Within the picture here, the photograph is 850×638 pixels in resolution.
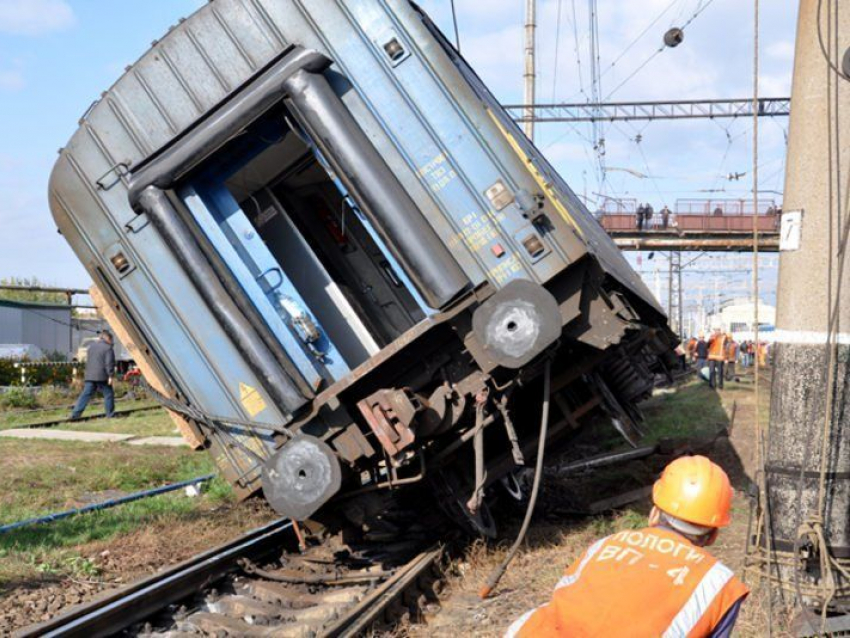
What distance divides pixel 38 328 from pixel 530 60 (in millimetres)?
19797

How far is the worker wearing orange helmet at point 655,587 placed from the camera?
7.18 ft

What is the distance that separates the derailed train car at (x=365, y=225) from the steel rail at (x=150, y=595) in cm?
64

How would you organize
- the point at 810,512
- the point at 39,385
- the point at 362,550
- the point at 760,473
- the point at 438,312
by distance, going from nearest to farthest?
the point at 810,512 < the point at 760,473 < the point at 438,312 < the point at 362,550 < the point at 39,385

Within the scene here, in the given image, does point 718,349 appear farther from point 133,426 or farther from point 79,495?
point 79,495

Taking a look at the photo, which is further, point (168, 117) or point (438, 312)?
point (168, 117)

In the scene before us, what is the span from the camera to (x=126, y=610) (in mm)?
5227

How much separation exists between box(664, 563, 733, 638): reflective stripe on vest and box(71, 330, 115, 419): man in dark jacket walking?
15.5 m

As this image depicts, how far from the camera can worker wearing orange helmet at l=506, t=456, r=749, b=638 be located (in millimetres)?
2188

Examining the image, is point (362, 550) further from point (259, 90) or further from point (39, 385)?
point (39, 385)

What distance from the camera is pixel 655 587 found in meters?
2.21

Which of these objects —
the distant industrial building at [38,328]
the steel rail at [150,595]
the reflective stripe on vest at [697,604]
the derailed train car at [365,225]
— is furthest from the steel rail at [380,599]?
the distant industrial building at [38,328]

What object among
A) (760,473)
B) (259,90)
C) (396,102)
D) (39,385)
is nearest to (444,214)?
(396,102)

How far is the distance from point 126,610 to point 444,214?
3.21 metres

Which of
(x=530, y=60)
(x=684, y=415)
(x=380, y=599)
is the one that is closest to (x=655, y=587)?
(x=380, y=599)
